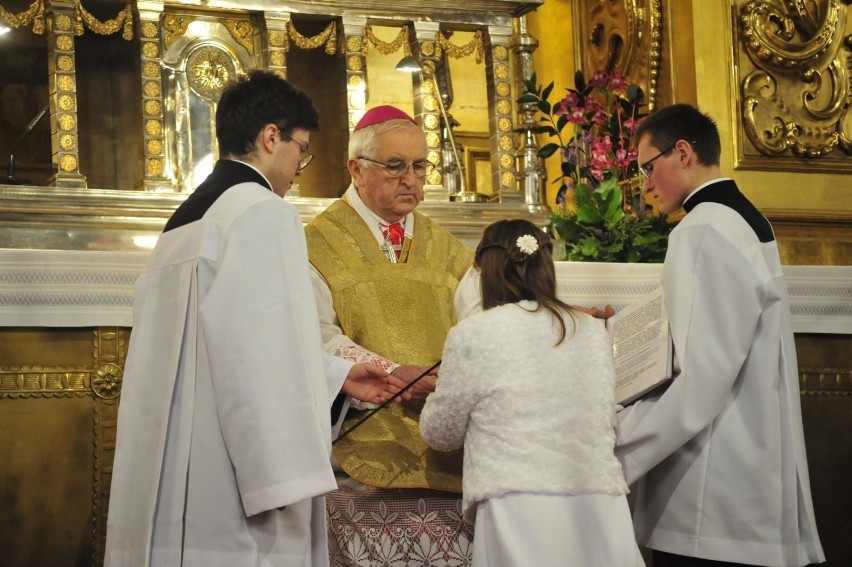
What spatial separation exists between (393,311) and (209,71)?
2.20 meters

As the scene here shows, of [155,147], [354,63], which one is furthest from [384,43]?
[155,147]

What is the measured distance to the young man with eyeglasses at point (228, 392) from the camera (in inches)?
120

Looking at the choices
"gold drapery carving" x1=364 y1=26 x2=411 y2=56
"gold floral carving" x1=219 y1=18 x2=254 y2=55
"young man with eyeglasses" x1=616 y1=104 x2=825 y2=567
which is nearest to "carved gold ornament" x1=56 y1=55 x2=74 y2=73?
"gold floral carving" x1=219 y1=18 x2=254 y2=55

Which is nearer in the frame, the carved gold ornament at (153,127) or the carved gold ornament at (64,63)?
the carved gold ornament at (64,63)

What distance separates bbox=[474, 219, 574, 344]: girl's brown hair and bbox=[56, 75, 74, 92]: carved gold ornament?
254 cm

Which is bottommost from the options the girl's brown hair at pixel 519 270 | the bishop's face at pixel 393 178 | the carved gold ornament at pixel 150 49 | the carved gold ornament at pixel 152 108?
the girl's brown hair at pixel 519 270

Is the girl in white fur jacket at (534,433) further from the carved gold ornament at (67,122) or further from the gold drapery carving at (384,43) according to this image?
the gold drapery carving at (384,43)

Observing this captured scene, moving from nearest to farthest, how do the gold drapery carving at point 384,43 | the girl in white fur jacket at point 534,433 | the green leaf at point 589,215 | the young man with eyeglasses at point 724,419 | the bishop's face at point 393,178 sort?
the girl in white fur jacket at point 534,433, the young man with eyeglasses at point 724,419, the bishop's face at point 393,178, the green leaf at point 589,215, the gold drapery carving at point 384,43

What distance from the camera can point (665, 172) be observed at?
4.24 m

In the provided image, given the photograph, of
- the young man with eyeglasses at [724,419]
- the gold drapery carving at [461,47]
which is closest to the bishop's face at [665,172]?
the young man with eyeglasses at [724,419]

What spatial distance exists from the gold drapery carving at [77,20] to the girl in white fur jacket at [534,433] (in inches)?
110

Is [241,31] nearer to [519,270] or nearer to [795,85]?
[519,270]

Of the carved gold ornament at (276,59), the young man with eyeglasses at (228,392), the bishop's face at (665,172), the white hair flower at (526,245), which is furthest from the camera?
the carved gold ornament at (276,59)

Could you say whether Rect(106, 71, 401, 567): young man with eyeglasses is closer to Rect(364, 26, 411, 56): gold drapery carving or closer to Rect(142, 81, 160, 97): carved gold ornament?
Rect(142, 81, 160, 97): carved gold ornament
